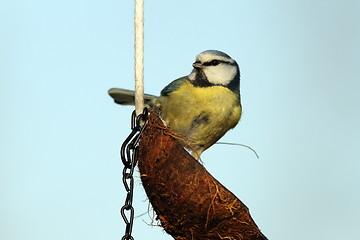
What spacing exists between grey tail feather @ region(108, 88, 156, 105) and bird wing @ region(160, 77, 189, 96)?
0.12m

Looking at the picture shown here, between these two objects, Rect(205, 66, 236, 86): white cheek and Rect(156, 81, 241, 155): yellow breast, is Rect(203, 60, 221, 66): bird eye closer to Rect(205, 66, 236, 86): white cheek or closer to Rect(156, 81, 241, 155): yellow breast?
Rect(205, 66, 236, 86): white cheek

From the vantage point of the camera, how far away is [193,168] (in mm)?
2230

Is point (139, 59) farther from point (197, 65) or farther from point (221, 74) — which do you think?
point (221, 74)

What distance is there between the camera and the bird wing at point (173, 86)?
311 centimetres

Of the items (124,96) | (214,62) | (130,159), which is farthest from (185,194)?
(124,96)

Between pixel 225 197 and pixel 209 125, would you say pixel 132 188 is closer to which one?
pixel 225 197

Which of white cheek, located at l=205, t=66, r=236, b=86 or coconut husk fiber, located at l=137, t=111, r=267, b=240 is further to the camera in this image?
white cheek, located at l=205, t=66, r=236, b=86

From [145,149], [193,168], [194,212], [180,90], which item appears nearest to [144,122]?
[145,149]

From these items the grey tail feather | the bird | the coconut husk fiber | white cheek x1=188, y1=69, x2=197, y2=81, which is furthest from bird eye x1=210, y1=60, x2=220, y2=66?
the coconut husk fiber

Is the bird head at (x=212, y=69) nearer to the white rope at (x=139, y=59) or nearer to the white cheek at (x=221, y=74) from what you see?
the white cheek at (x=221, y=74)

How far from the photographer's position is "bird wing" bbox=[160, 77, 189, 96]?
311cm

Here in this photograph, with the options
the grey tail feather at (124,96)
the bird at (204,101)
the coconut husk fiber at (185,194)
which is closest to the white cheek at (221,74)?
the bird at (204,101)

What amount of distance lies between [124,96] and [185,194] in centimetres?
127

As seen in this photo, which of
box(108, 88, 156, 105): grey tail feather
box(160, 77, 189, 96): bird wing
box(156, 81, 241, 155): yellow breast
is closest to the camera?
box(156, 81, 241, 155): yellow breast
